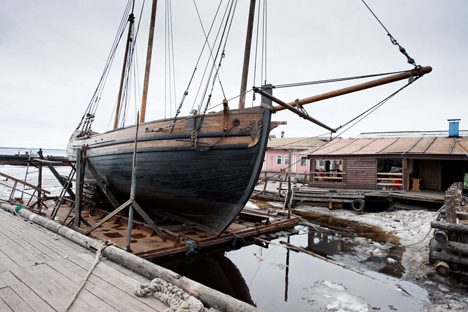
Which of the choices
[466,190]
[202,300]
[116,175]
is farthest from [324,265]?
[466,190]

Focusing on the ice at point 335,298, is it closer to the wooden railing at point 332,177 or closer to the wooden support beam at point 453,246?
the wooden support beam at point 453,246

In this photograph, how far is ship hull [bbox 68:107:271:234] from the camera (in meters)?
5.79

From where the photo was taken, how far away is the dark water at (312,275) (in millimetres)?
4723

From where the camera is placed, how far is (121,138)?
8.44 m

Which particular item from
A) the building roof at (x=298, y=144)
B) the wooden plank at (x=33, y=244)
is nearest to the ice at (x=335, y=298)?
the wooden plank at (x=33, y=244)

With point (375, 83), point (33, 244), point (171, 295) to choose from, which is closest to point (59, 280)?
point (171, 295)

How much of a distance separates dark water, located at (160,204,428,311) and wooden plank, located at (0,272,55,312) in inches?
119

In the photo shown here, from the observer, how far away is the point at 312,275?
594 centimetres

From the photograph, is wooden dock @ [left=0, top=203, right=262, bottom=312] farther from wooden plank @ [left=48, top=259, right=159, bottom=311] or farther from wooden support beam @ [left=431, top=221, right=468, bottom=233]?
wooden support beam @ [left=431, top=221, right=468, bottom=233]

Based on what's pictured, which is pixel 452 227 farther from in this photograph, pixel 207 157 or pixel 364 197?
pixel 364 197

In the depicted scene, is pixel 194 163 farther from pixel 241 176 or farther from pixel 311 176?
pixel 311 176

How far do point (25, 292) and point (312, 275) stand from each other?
5.15 meters

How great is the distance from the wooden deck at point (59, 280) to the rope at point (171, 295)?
0.06 m

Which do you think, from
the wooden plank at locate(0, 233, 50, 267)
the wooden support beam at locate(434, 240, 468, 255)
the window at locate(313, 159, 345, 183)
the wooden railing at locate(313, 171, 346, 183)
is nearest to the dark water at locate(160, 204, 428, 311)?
the wooden support beam at locate(434, 240, 468, 255)
